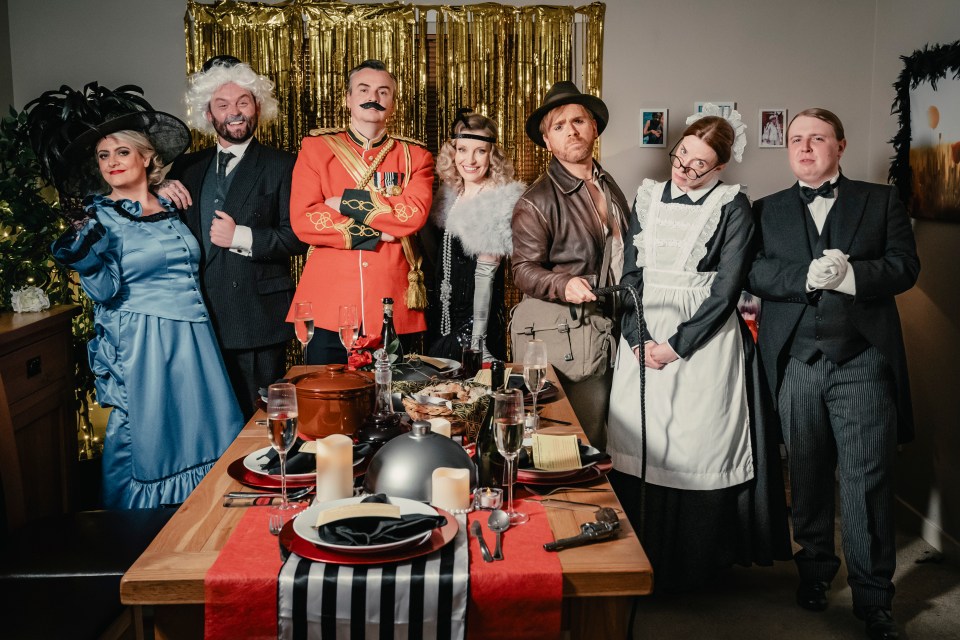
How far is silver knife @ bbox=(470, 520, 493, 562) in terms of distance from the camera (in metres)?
1.33

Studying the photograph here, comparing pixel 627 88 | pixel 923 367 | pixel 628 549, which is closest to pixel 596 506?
pixel 628 549

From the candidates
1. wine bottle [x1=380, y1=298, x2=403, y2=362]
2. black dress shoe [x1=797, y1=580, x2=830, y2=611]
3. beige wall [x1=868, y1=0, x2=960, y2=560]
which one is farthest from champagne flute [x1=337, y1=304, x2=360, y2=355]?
beige wall [x1=868, y1=0, x2=960, y2=560]

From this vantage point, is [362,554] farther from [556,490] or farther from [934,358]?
[934,358]

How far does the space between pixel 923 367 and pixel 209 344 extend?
109 inches

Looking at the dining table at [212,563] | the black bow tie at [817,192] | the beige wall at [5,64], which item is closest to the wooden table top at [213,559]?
the dining table at [212,563]

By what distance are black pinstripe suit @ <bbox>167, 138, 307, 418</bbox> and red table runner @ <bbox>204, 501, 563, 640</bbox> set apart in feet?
6.21

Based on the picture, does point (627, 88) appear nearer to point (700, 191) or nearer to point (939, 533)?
point (700, 191)

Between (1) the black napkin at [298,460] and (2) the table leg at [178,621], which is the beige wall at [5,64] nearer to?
(1) the black napkin at [298,460]

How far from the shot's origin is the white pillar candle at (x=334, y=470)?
5.08 ft

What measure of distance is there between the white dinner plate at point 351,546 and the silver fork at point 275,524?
2.1 inches

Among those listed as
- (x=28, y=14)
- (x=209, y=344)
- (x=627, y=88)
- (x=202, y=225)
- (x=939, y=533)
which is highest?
(x=28, y=14)

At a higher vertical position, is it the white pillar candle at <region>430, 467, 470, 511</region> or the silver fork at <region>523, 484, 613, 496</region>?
the white pillar candle at <region>430, 467, 470, 511</region>

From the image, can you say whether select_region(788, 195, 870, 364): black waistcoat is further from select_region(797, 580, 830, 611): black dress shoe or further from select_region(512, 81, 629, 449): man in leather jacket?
select_region(797, 580, 830, 611): black dress shoe

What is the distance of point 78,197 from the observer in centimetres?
303
